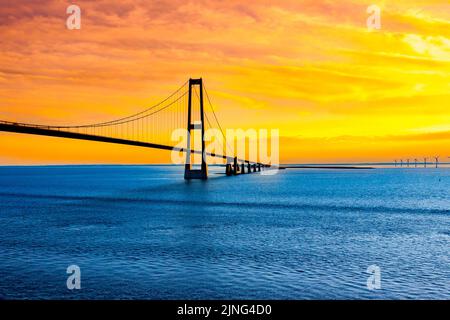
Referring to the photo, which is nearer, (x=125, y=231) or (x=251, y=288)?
(x=251, y=288)

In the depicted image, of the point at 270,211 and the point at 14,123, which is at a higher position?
the point at 14,123

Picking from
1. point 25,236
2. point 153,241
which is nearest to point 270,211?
point 153,241

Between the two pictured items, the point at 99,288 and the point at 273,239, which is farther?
the point at 273,239

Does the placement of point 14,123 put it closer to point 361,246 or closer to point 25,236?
point 25,236
